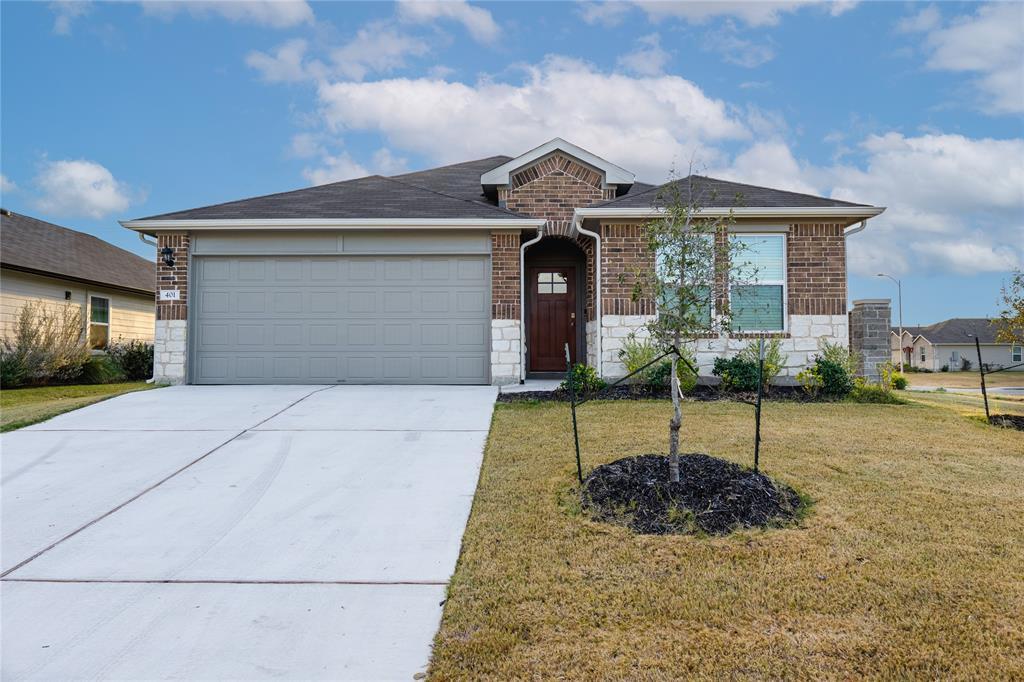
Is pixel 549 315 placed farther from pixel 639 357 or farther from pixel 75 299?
pixel 75 299

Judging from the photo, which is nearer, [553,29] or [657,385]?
[657,385]

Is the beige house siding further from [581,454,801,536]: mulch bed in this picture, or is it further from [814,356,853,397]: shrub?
[814,356,853,397]: shrub

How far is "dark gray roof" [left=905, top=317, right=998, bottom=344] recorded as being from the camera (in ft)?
141

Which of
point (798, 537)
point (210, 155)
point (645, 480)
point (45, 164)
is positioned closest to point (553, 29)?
point (210, 155)

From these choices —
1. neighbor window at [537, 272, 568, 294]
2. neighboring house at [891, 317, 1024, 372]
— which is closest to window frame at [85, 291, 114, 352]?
neighbor window at [537, 272, 568, 294]

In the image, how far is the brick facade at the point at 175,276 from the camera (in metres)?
10.4

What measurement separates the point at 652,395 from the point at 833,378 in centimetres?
298

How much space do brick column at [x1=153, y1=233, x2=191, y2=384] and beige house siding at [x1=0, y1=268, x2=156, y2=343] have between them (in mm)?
6095

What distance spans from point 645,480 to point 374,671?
8.67ft

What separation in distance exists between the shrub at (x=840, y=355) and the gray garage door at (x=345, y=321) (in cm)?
581

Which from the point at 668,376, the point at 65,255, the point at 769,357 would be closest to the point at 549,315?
the point at 668,376

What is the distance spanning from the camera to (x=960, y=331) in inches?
1752

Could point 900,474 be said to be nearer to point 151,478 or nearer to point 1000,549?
point 1000,549

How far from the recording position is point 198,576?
3.43 metres
